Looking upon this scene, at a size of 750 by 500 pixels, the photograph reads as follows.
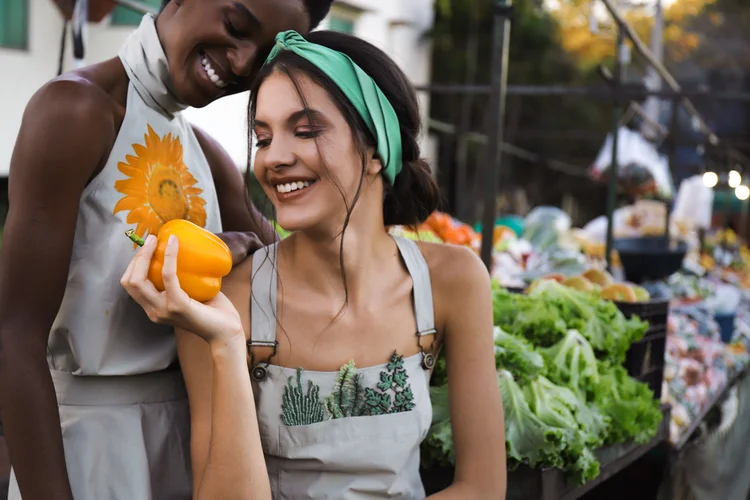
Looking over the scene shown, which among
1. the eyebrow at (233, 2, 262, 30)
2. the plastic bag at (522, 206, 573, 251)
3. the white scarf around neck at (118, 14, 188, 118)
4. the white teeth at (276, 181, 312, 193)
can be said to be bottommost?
the plastic bag at (522, 206, 573, 251)

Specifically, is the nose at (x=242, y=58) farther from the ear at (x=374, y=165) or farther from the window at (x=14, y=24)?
the window at (x=14, y=24)

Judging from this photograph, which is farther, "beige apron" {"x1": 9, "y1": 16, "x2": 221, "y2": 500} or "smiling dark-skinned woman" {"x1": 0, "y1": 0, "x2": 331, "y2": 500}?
"beige apron" {"x1": 9, "y1": 16, "x2": 221, "y2": 500}

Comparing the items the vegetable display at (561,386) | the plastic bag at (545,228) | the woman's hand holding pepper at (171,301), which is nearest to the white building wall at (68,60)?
the plastic bag at (545,228)

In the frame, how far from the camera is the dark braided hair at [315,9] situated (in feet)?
6.30

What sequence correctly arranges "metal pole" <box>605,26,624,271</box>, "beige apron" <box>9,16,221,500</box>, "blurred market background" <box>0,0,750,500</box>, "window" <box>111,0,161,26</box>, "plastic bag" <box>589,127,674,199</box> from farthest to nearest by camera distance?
1. "window" <box>111,0,161,26</box>
2. "plastic bag" <box>589,127,674,199</box>
3. "metal pole" <box>605,26,624,271</box>
4. "blurred market background" <box>0,0,750,500</box>
5. "beige apron" <box>9,16,221,500</box>

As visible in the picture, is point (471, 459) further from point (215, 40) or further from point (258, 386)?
point (215, 40)

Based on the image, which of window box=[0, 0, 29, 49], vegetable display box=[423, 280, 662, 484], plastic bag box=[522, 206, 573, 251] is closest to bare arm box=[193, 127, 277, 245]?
vegetable display box=[423, 280, 662, 484]

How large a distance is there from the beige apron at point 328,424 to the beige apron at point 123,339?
22cm

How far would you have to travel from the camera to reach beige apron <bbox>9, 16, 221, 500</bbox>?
5.79ft

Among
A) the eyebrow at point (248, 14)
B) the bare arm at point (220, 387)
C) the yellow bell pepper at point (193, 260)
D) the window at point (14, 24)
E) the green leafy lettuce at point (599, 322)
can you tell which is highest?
the window at point (14, 24)

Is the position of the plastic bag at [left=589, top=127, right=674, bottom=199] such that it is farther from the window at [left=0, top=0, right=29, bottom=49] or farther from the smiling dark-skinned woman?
the smiling dark-skinned woman

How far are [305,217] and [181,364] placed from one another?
42cm

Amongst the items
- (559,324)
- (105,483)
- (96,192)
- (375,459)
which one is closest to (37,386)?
(105,483)

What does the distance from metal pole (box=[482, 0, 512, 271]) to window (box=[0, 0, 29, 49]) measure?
7.06 m
